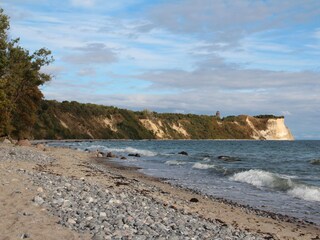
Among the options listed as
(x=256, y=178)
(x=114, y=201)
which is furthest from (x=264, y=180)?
(x=114, y=201)

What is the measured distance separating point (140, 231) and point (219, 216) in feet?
17.2

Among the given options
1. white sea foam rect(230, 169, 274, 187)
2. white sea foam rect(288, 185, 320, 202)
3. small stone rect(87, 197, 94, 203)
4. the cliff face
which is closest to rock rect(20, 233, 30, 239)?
small stone rect(87, 197, 94, 203)

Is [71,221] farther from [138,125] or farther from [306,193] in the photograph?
[138,125]

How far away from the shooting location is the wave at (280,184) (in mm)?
19156

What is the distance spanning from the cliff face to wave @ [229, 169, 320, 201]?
95395mm

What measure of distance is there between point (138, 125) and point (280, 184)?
13443 cm

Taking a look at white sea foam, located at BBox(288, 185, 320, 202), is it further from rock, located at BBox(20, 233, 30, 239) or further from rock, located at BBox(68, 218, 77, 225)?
rock, located at BBox(20, 233, 30, 239)

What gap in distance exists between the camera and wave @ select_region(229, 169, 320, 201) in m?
19.2

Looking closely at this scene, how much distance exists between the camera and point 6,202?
10.3m

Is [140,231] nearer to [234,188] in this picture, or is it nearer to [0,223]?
[0,223]

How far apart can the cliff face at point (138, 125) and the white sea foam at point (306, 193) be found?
10089 centimetres

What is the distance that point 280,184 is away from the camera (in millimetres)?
22625

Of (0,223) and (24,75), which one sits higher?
(24,75)

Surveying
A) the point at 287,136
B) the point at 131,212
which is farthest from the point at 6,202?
the point at 287,136
